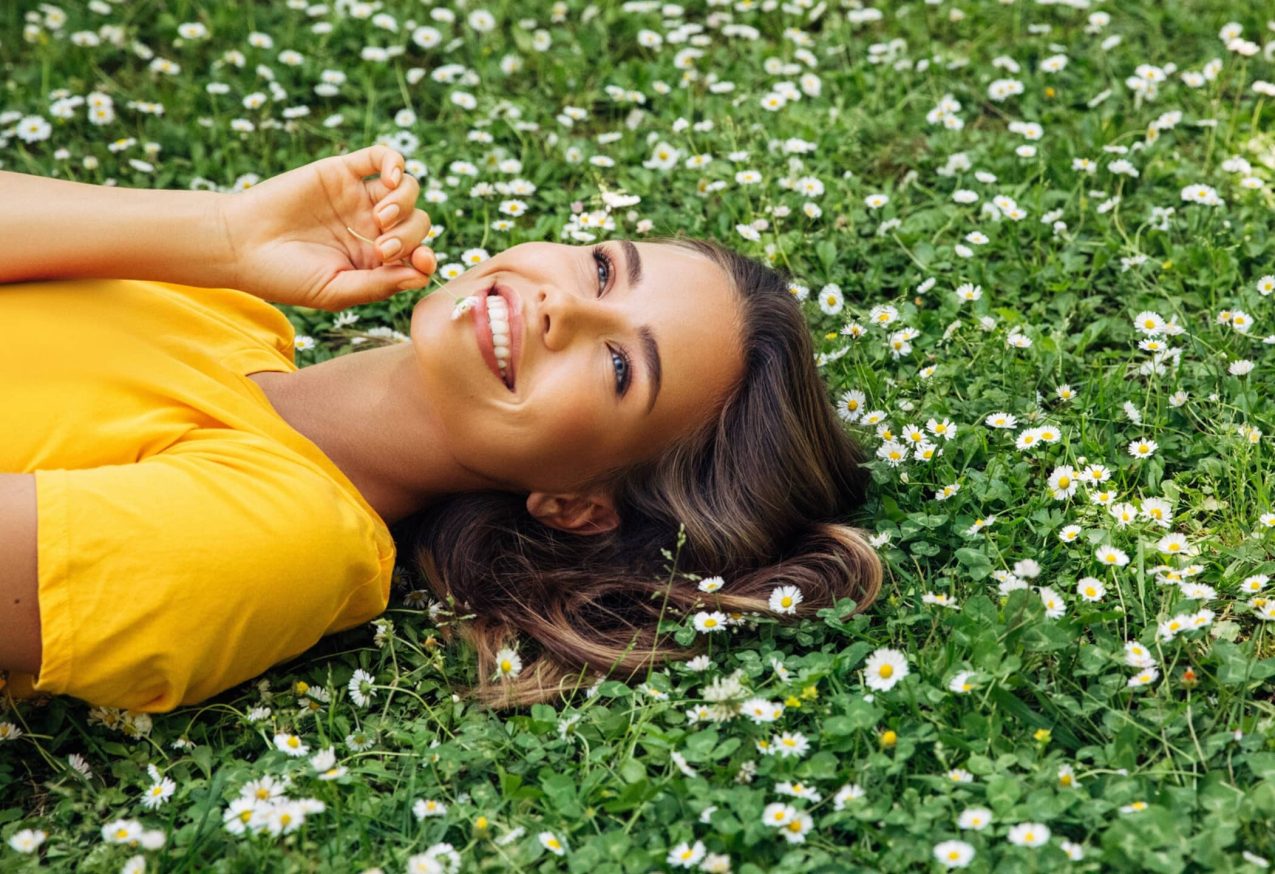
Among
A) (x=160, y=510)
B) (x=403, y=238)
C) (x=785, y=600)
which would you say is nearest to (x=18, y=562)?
(x=160, y=510)

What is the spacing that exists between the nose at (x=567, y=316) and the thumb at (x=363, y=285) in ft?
1.22

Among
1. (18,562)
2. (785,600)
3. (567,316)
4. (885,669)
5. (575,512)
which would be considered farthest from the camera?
(575,512)

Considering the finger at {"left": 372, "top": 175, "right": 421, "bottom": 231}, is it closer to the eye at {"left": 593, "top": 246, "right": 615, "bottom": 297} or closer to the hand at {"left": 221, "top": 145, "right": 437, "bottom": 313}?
the hand at {"left": 221, "top": 145, "right": 437, "bottom": 313}

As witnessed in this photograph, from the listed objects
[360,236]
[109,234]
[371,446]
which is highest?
[109,234]

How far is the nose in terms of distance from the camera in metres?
2.89

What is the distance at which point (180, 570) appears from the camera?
258cm

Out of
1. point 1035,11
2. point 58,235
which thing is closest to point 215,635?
point 58,235

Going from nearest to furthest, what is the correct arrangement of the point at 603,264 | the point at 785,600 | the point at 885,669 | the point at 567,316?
1. the point at 885,669
2. the point at 567,316
3. the point at 785,600
4. the point at 603,264

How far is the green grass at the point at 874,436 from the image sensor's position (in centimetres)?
252

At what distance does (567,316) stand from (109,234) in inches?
38.9

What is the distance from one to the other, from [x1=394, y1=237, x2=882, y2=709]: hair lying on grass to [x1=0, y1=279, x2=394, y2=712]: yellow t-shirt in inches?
9.8

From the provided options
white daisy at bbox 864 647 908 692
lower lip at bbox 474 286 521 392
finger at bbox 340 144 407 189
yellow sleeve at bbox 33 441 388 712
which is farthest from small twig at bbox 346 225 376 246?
white daisy at bbox 864 647 908 692

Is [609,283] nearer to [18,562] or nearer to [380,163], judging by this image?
[380,163]

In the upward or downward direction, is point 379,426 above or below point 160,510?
below
